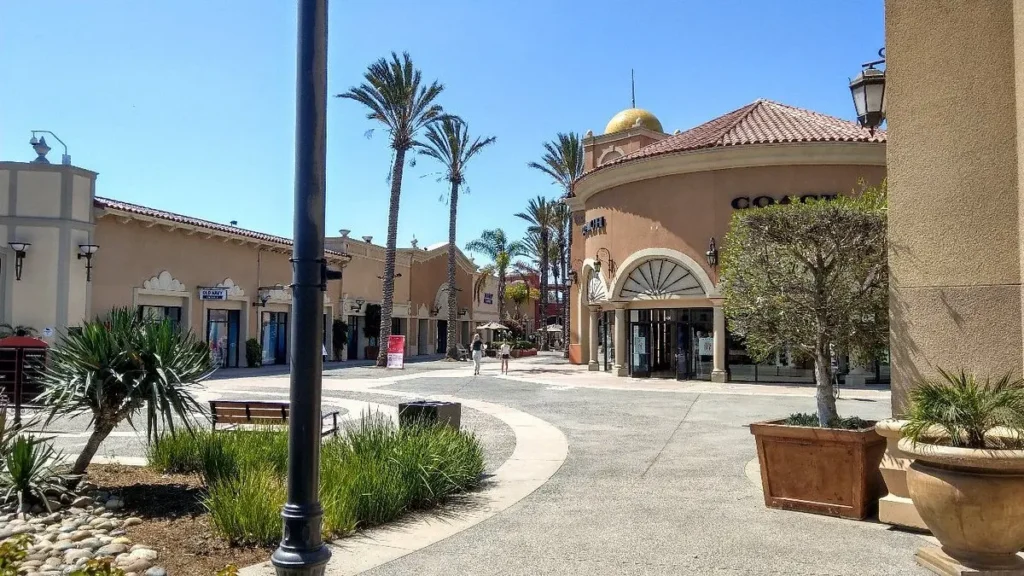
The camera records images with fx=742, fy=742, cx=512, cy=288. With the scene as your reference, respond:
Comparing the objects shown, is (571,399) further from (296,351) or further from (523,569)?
(296,351)

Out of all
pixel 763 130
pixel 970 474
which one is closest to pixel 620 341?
pixel 763 130

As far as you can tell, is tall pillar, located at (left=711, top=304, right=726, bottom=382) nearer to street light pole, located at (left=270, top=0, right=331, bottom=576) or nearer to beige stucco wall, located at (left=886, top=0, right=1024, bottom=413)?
beige stucco wall, located at (left=886, top=0, right=1024, bottom=413)

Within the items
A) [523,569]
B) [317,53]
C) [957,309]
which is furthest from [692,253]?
[317,53]

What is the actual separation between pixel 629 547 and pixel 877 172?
69.8 ft

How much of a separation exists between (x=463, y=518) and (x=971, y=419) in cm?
430

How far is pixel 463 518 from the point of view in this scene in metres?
7.04

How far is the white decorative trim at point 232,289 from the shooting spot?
31609 mm

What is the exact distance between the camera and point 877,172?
77.3ft

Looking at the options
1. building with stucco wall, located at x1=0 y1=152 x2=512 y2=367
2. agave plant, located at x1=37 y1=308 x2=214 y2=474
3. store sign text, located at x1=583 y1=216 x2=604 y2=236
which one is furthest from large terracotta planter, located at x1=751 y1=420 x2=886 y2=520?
store sign text, located at x1=583 y1=216 x2=604 y2=236

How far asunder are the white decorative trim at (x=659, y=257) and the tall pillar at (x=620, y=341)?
626 mm

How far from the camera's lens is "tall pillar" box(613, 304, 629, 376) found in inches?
1080

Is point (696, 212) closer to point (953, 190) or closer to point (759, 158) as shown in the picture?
point (759, 158)

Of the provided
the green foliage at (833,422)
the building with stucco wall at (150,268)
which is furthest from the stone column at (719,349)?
the green foliage at (833,422)

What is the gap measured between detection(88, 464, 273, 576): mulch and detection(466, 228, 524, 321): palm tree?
56329mm
